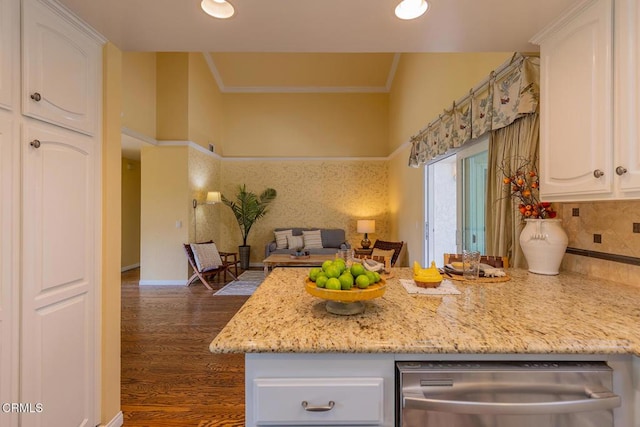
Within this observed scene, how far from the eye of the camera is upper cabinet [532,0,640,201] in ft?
3.67

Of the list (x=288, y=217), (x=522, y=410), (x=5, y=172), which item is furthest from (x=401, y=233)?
(x=5, y=172)

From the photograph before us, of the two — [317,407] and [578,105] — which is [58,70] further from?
[578,105]

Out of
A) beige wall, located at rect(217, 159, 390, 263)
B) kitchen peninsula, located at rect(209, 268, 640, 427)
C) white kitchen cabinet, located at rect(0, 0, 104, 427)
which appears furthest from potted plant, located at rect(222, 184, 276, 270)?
kitchen peninsula, located at rect(209, 268, 640, 427)

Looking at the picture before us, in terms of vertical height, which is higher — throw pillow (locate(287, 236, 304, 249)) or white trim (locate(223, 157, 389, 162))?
white trim (locate(223, 157, 389, 162))

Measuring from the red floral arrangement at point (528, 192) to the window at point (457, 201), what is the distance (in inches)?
29.7

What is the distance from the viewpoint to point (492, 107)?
224 centimetres

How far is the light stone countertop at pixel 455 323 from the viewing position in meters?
0.82

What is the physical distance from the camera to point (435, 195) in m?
4.10

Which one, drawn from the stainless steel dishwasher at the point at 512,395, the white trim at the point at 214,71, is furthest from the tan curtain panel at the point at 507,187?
the white trim at the point at 214,71

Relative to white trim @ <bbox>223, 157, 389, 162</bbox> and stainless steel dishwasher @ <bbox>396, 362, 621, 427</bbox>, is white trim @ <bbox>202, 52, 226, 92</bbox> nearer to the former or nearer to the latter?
white trim @ <bbox>223, 157, 389, 162</bbox>

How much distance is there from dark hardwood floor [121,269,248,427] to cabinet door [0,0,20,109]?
1.91 meters

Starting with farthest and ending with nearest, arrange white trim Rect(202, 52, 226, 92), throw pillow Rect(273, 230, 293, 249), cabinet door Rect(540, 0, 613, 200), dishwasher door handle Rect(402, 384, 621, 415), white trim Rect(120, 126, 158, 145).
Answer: throw pillow Rect(273, 230, 293, 249) → white trim Rect(202, 52, 226, 92) → white trim Rect(120, 126, 158, 145) → cabinet door Rect(540, 0, 613, 200) → dishwasher door handle Rect(402, 384, 621, 415)

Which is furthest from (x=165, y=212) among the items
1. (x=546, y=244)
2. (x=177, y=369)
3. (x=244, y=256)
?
(x=546, y=244)

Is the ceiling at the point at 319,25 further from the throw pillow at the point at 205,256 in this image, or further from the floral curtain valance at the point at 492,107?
the throw pillow at the point at 205,256
